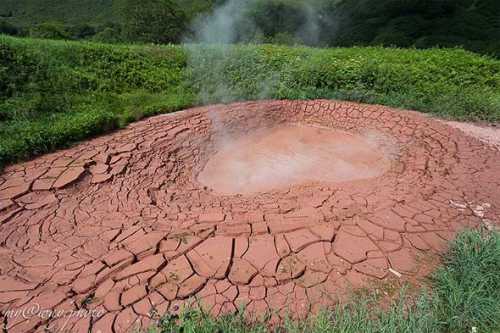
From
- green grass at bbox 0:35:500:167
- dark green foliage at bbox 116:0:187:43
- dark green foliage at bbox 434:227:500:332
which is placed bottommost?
dark green foliage at bbox 434:227:500:332

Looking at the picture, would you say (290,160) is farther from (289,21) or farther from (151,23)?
(289,21)

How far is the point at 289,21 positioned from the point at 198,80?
16127mm

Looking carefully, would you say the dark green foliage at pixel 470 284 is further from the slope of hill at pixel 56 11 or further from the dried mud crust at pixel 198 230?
the slope of hill at pixel 56 11

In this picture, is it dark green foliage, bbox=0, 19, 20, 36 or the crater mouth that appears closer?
the crater mouth

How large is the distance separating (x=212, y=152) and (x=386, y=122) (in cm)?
274

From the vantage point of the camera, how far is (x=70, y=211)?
8.95 ft

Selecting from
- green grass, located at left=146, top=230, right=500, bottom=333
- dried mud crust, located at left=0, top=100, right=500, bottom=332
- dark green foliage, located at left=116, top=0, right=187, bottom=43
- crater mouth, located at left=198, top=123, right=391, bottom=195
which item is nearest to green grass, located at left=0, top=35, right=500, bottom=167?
dried mud crust, located at left=0, top=100, right=500, bottom=332

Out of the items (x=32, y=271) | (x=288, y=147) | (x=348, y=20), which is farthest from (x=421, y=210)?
(x=348, y=20)

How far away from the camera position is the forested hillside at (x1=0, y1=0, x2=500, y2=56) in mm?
13406

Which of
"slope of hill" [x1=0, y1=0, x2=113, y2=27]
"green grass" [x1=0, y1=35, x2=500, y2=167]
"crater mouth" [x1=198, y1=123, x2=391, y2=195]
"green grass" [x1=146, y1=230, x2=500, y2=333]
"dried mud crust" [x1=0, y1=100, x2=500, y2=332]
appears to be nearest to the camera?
"green grass" [x1=146, y1=230, x2=500, y2=333]

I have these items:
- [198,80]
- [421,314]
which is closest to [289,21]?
[198,80]

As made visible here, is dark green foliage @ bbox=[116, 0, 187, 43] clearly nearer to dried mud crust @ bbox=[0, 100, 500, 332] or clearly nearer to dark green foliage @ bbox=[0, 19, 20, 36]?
dark green foliage @ bbox=[0, 19, 20, 36]

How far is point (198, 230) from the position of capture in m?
2.34

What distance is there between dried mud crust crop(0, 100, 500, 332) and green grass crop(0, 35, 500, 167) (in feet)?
2.86
